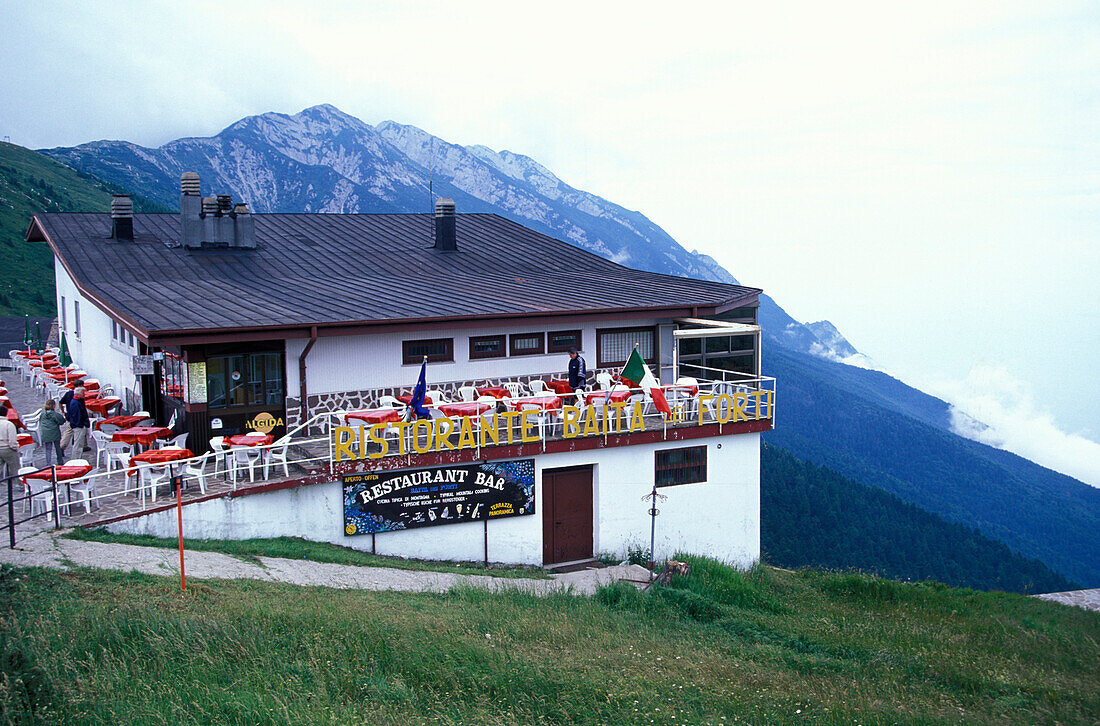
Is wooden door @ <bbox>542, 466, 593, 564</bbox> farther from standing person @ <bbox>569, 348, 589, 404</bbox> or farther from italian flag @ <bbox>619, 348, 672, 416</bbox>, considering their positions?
standing person @ <bbox>569, 348, 589, 404</bbox>

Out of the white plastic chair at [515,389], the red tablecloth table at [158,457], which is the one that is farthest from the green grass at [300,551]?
the white plastic chair at [515,389]

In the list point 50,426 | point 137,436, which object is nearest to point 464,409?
point 137,436

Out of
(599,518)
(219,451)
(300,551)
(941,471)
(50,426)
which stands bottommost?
(941,471)

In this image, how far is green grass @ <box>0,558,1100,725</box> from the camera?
24.1 ft

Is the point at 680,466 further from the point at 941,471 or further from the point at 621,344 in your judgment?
the point at 941,471

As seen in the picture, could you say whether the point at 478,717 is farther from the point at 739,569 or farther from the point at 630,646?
the point at 739,569

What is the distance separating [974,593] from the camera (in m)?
20.4

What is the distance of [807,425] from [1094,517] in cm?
4829

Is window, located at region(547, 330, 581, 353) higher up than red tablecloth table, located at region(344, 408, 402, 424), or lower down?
higher up

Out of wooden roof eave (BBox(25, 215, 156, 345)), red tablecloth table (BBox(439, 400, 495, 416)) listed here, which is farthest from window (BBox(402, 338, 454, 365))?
wooden roof eave (BBox(25, 215, 156, 345))

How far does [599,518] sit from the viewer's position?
17703mm

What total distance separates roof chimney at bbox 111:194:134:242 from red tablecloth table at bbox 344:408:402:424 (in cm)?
985

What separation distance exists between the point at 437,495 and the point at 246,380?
4.55m

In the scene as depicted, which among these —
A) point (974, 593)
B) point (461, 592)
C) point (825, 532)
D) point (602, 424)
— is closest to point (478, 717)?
point (461, 592)
